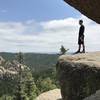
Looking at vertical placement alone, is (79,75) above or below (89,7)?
below

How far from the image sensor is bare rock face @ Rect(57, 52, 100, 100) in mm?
25547

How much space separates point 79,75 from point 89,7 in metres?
7.21

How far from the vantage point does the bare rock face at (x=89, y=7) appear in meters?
19.5

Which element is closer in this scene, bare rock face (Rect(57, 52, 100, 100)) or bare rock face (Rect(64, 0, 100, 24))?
bare rock face (Rect(64, 0, 100, 24))

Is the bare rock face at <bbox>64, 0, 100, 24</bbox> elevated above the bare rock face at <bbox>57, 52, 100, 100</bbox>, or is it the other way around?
the bare rock face at <bbox>64, 0, 100, 24</bbox>

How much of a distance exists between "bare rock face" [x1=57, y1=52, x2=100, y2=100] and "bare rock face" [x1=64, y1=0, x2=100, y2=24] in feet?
16.1

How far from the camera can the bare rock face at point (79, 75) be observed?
2555 cm

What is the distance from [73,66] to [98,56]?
214 centimetres

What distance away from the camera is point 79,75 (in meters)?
26.4

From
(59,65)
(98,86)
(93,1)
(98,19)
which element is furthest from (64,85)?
(93,1)

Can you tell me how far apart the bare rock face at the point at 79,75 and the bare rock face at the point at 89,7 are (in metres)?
4.92

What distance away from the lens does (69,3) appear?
2119 cm

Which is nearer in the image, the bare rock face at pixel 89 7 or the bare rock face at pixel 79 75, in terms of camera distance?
the bare rock face at pixel 89 7

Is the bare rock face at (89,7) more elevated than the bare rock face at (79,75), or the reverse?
the bare rock face at (89,7)
